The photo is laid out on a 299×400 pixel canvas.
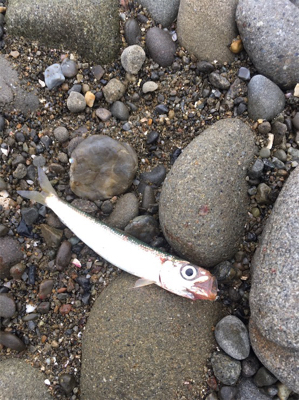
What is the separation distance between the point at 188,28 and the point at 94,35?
1.14 m

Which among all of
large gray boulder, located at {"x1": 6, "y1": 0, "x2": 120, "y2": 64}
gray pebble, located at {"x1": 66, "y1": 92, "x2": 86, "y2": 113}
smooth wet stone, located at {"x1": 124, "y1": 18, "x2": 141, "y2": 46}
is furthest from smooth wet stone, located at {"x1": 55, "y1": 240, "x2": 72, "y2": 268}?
smooth wet stone, located at {"x1": 124, "y1": 18, "x2": 141, "y2": 46}

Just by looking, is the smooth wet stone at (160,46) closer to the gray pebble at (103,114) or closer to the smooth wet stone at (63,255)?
the gray pebble at (103,114)

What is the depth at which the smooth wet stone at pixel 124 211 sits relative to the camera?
158 inches

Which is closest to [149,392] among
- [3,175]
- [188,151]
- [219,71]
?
[188,151]

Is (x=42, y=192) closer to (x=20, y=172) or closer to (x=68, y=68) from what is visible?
(x=20, y=172)

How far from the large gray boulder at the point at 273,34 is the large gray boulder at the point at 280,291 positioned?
1.24 m

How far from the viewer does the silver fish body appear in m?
3.46

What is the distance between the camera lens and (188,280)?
346 centimetres

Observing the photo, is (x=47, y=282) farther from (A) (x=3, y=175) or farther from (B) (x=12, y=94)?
(B) (x=12, y=94)

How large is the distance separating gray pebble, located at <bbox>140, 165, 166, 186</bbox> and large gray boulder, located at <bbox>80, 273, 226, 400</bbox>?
1.23 metres

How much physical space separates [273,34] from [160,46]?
1291mm

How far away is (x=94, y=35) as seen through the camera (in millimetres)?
4148

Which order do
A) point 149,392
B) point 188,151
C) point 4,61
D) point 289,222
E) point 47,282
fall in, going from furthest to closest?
point 4,61
point 47,282
point 188,151
point 149,392
point 289,222

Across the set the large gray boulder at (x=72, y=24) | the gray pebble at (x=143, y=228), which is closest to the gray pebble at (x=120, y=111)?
the large gray boulder at (x=72, y=24)
